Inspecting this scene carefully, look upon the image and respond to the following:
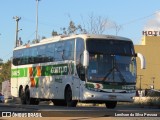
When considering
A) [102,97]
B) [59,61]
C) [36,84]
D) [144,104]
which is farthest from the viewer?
[144,104]

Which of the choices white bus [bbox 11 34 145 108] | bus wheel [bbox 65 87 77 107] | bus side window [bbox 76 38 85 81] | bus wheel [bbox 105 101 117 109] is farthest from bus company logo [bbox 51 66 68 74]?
bus wheel [bbox 105 101 117 109]

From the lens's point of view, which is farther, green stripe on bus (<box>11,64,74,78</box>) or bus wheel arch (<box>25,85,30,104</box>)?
bus wheel arch (<box>25,85,30,104</box>)

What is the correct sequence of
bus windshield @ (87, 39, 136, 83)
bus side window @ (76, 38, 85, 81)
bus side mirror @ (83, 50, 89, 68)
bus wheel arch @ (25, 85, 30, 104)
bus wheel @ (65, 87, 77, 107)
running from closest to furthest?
Answer: bus side mirror @ (83, 50, 89, 68)
bus windshield @ (87, 39, 136, 83)
bus side window @ (76, 38, 85, 81)
bus wheel @ (65, 87, 77, 107)
bus wheel arch @ (25, 85, 30, 104)

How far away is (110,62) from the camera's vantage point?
27422mm

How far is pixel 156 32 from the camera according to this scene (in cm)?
11525

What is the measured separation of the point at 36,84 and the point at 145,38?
81331 millimetres

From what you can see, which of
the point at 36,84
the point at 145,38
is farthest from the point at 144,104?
the point at 145,38

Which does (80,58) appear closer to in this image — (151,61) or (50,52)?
(50,52)

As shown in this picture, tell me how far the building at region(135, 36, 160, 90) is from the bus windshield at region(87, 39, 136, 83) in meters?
85.3

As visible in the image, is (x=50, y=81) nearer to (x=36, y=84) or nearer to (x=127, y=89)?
(x=36, y=84)

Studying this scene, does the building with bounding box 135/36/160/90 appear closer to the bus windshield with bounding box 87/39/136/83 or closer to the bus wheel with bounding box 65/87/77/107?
the bus wheel with bounding box 65/87/77/107

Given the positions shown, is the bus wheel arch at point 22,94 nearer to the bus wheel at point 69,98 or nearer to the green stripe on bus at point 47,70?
the green stripe on bus at point 47,70

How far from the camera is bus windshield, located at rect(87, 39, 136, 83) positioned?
27.2 meters

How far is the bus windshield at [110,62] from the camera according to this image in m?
27.2
